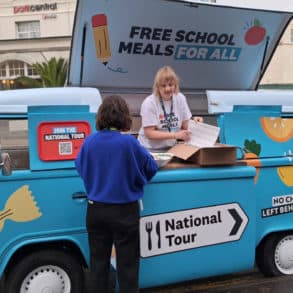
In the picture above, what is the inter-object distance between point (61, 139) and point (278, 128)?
76.9 inches

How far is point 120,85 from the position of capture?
4441 mm

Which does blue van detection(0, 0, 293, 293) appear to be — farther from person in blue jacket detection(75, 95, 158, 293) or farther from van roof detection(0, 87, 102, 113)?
person in blue jacket detection(75, 95, 158, 293)

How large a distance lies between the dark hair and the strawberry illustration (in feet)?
7.26

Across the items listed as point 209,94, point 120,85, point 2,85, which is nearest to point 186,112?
point 209,94

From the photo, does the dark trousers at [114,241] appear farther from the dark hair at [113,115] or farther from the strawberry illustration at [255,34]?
the strawberry illustration at [255,34]

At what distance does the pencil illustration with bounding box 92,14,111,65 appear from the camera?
3850 mm

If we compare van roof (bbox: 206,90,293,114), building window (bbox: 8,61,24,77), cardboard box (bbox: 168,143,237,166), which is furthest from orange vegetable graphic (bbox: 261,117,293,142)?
building window (bbox: 8,61,24,77)

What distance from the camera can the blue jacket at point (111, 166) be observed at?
114 inches

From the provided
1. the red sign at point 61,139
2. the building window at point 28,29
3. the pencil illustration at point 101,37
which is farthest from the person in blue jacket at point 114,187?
the building window at point 28,29

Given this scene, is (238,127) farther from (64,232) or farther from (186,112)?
(64,232)

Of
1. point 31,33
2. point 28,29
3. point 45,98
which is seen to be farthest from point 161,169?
point 28,29

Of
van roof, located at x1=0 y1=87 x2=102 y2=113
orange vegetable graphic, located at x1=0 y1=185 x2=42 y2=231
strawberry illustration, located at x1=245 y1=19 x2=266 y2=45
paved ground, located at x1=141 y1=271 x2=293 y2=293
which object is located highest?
strawberry illustration, located at x1=245 y1=19 x2=266 y2=45

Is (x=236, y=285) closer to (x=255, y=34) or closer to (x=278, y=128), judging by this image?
(x=278, y=128)

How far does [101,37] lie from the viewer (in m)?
3.98
